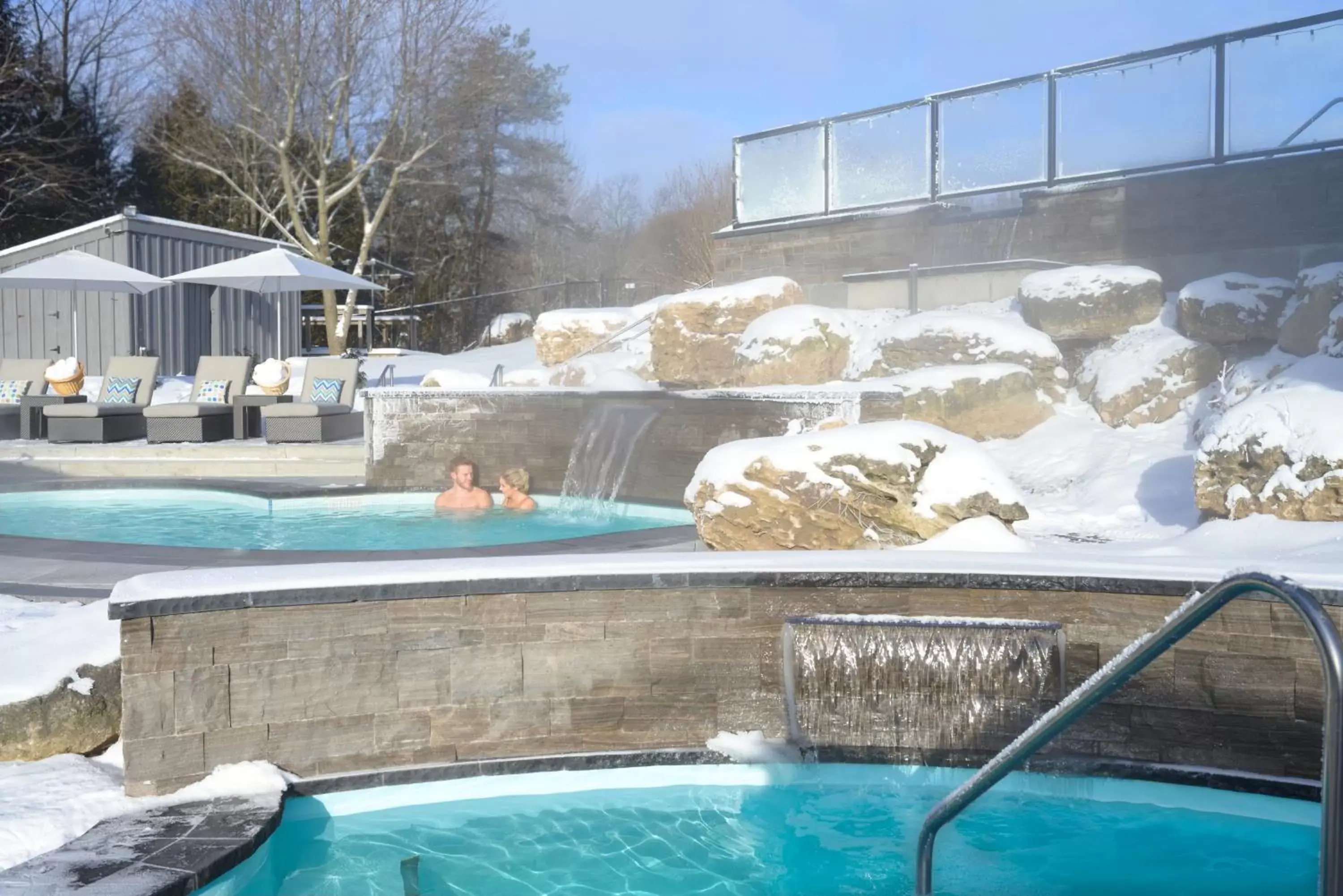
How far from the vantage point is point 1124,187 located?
11852 millimetres

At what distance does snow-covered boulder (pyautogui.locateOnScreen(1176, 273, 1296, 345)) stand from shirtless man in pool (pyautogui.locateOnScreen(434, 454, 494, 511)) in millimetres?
6145

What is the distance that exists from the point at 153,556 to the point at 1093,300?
808 cm

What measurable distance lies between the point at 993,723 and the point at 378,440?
8083 mm

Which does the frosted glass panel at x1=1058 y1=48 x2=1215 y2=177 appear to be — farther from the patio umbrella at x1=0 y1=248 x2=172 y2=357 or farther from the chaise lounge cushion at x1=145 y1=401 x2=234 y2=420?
the patio umbrella at x1=0 y1=248 x2=172 y2=357

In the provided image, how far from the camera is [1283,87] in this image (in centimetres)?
1077

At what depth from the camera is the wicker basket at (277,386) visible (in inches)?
573

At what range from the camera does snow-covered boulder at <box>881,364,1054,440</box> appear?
926 centimetres

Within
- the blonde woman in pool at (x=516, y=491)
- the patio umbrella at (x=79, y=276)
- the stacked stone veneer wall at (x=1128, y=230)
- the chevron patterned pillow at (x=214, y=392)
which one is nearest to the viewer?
the blonde woman in pool at (x=516, y=491)

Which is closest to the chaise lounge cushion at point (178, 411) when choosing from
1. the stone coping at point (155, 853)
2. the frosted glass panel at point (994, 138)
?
the frosted glass panel at point (994, 138)

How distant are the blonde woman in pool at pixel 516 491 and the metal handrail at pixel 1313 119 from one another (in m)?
7.71

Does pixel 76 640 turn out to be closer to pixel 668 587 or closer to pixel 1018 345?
pixel 668 587

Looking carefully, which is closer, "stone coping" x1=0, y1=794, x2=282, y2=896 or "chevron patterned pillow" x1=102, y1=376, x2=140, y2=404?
"stone coping" x1=0, y1=794, x2=282, y2=896

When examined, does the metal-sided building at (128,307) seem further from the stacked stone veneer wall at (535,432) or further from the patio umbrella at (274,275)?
the stacked stone veneer wall at (535,432)

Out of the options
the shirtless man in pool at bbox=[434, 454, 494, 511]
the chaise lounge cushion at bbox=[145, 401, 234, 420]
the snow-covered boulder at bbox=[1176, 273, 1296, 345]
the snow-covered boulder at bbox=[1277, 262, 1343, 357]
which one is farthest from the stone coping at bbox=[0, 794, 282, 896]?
the chaise lounge cushion at bbox=[145, 401, 234, 420]
